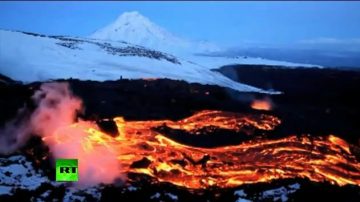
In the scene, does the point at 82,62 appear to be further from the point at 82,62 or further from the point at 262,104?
the point at 262,104

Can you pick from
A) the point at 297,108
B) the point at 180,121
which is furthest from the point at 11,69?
the point at 297,108

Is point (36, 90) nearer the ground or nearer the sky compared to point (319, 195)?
nearer the sky

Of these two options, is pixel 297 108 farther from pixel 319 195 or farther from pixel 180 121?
pixel 319 195

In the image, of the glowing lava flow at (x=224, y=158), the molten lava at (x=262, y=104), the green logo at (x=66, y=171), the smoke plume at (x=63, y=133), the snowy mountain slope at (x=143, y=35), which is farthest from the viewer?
the snowy mountain slope at (x=143, y=35)

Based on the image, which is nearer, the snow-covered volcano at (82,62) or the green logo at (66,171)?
the green logo at (66,171)

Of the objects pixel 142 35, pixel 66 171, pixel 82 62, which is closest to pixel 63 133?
pixel 66 171

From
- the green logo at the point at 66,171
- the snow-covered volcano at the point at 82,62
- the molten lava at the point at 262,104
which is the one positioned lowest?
the green logo at the point at 66,171

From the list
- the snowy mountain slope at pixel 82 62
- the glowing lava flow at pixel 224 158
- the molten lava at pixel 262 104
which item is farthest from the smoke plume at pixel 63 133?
the molten lava at pixel 262 104

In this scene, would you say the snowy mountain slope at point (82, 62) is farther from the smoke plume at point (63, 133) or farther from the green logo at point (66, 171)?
the green logo at point (66, 171)
